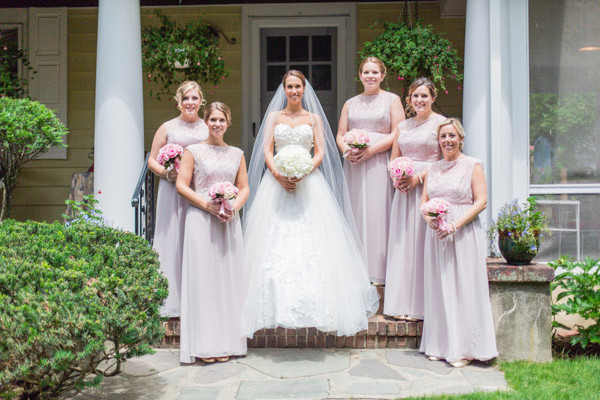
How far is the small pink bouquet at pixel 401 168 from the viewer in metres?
4.89

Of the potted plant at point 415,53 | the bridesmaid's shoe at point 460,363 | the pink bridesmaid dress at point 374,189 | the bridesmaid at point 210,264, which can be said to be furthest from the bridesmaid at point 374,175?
the potted plant at point 415,53

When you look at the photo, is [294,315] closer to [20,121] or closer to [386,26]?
[20,121]

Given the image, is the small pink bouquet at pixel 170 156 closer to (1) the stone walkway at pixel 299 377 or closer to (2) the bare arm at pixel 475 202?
(1) the stone walkway at pixel 299 377

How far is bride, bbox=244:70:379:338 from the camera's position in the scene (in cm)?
472

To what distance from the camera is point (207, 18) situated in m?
8.69

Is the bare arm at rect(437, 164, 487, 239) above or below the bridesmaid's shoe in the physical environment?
above

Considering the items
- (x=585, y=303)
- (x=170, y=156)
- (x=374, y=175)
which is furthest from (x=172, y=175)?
(x=585, y=303)

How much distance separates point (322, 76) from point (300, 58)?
Answer: 0.38 m

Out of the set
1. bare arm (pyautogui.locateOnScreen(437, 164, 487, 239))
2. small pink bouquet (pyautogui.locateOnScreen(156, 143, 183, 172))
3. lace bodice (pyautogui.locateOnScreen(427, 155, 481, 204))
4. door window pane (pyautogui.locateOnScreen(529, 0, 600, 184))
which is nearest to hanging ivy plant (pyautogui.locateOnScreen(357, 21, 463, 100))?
door window pane (pyautogui.locateOnScreen(529, 0, 600, 184))

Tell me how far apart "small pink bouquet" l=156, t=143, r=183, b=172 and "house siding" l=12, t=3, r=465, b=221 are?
12.0 ft

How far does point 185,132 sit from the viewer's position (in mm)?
5328

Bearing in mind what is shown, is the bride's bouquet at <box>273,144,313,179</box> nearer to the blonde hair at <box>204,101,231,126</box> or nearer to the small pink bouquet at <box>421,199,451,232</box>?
the blonde hair at <box>204,101,231,126</box>

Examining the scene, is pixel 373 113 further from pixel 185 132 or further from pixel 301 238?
pixel 185 132

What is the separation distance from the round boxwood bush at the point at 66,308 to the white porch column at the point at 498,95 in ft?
10.5
